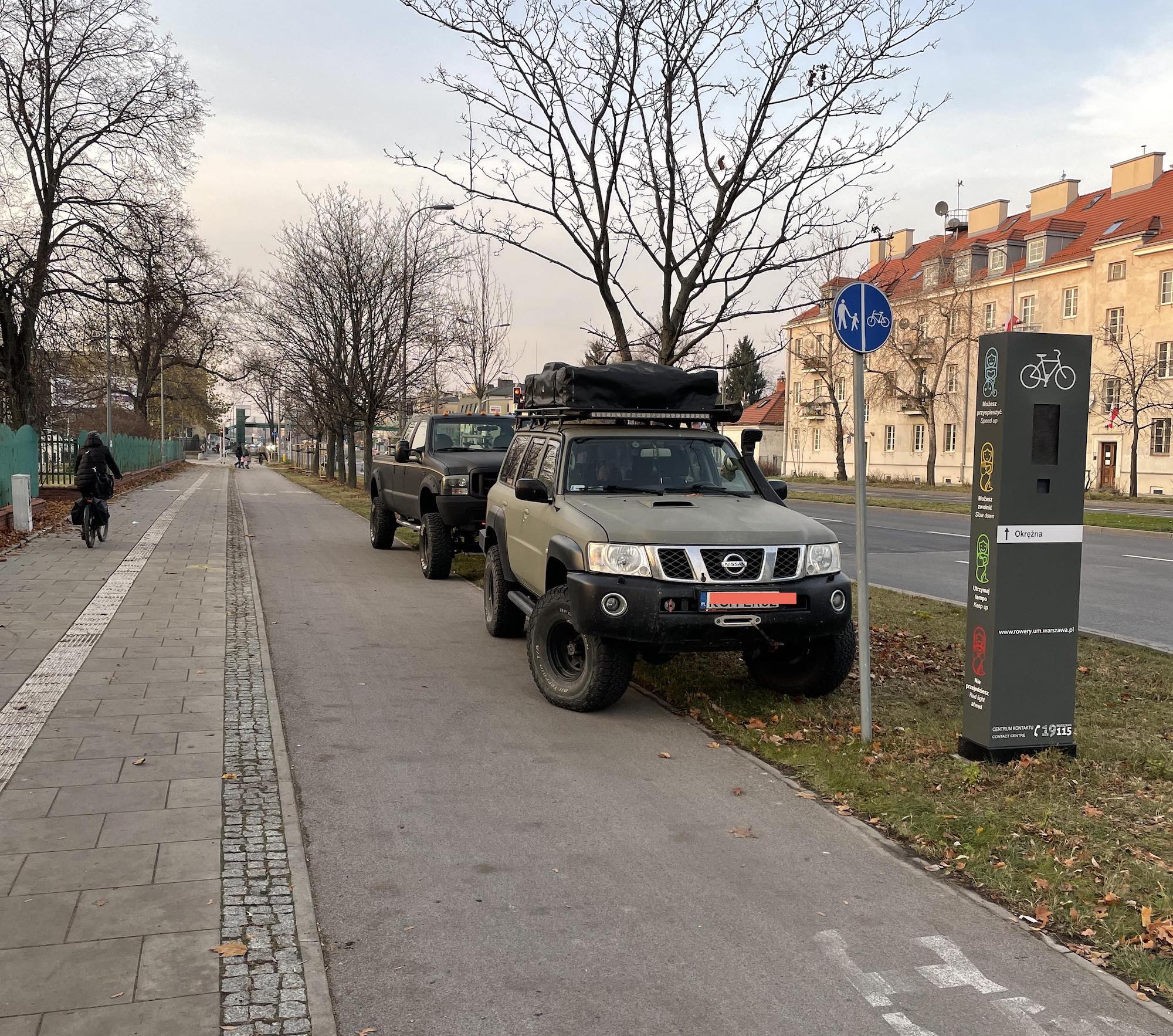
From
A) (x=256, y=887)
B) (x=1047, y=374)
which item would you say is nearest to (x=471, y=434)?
(x=1047, y=374)

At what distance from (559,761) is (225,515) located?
65.5 ft

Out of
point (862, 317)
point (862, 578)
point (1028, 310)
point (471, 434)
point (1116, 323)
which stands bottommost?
point (862, 578)

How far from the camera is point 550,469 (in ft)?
26.2

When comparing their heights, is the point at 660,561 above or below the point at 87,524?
above

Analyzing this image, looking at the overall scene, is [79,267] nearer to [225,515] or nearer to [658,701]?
[225,515]

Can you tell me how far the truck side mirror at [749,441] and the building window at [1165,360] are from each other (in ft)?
130

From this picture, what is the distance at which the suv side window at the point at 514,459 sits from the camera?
9.16 metres

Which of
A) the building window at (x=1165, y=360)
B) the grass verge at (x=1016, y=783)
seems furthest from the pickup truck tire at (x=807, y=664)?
the building window at (x=1165, y=360)

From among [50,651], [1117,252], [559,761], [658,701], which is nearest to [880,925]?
[559,761]

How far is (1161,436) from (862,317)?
43.2 metres

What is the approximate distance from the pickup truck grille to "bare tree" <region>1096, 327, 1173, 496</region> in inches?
1318

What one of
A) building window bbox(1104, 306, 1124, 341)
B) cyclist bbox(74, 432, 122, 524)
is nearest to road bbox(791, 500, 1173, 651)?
cyclist bbox(74, 432, 122, 524)

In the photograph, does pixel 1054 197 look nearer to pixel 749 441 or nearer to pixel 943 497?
pixel 943 497

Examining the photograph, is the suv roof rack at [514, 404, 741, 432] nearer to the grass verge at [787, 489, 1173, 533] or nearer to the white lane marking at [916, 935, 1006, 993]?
the white lane marking at [916, 935, 1006, 993]
